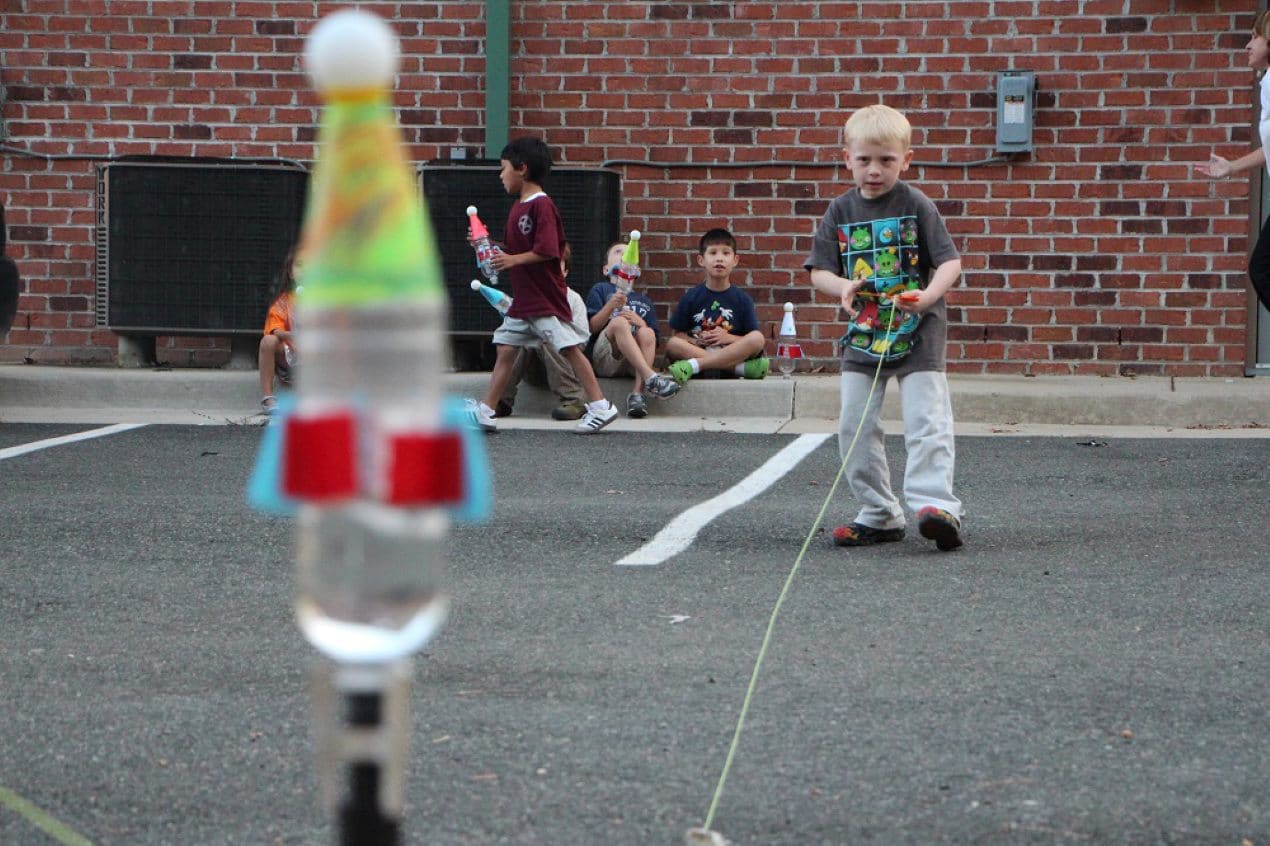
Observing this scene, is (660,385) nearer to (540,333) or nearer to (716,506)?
(540,333)

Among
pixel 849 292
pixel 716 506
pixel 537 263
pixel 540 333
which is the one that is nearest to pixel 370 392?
pixel 849 292

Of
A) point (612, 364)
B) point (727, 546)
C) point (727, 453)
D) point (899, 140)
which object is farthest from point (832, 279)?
point (612, 364)

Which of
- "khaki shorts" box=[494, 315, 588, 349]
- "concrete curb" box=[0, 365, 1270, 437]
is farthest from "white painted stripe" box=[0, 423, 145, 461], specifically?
"khaki shorts" box=[494, 315, 588, 349]

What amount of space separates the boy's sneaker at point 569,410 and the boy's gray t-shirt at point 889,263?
4.18 metres

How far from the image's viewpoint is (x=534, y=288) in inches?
379

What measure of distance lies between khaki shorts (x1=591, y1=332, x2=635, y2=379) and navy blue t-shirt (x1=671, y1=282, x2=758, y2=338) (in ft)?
1.72

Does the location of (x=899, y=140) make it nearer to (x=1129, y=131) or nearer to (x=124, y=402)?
(x=1129, y=131)

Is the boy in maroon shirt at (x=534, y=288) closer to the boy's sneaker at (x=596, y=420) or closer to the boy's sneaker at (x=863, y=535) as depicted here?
the boy's sneaker at (x=596, y=420)

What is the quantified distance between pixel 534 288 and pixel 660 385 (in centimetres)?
93

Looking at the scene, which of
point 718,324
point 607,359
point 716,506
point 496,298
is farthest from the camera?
point 718,324

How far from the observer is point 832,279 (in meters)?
5.79

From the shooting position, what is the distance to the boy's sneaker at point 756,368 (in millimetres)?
10516

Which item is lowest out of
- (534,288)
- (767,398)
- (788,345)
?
(767,398)

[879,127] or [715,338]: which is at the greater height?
[879,127]
